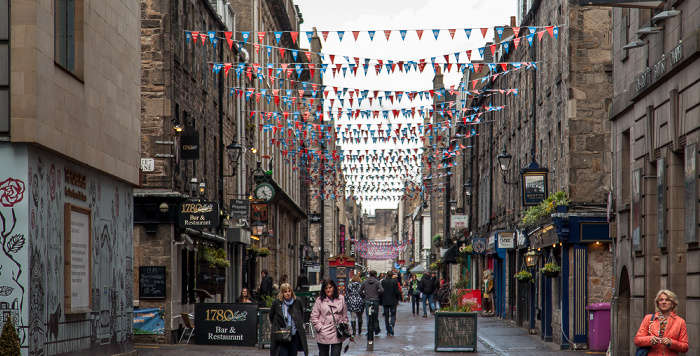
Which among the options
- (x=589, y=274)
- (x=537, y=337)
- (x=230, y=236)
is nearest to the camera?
(x=589, y=274)

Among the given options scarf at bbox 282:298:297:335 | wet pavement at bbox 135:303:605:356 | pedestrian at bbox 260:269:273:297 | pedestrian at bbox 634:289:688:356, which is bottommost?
wet pavement at bbox 135:303:605:356

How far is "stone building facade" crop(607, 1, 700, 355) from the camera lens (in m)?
12.8

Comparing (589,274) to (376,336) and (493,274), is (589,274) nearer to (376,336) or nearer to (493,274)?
(376,336)

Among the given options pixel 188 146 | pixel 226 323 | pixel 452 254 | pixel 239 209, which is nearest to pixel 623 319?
pixel 226 323

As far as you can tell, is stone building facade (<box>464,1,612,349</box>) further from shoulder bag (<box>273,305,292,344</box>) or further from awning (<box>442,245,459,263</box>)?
awning (<box>442,245,459,263</box>)

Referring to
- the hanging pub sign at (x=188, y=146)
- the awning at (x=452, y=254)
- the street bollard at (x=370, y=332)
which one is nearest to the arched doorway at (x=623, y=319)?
the street bollard at (x=370, y=332)

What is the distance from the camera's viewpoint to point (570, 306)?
910 inches

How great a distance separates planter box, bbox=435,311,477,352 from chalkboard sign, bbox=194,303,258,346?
406 centimetres

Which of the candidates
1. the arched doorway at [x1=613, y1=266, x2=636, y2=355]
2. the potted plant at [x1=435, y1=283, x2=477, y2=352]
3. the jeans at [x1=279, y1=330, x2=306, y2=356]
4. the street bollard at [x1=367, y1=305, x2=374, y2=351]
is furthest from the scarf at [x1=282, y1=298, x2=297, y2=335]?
the street bollard at [x1=367, y1=305, x2=374, y2=351]

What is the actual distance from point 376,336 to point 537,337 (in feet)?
14.3

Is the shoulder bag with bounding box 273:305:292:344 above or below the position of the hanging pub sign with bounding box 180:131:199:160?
below

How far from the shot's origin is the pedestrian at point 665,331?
985 cm

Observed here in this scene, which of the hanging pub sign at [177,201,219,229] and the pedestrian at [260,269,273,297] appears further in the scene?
the pedestrian at [260,269,273,297]

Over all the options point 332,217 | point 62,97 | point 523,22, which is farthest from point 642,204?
point 332,217
